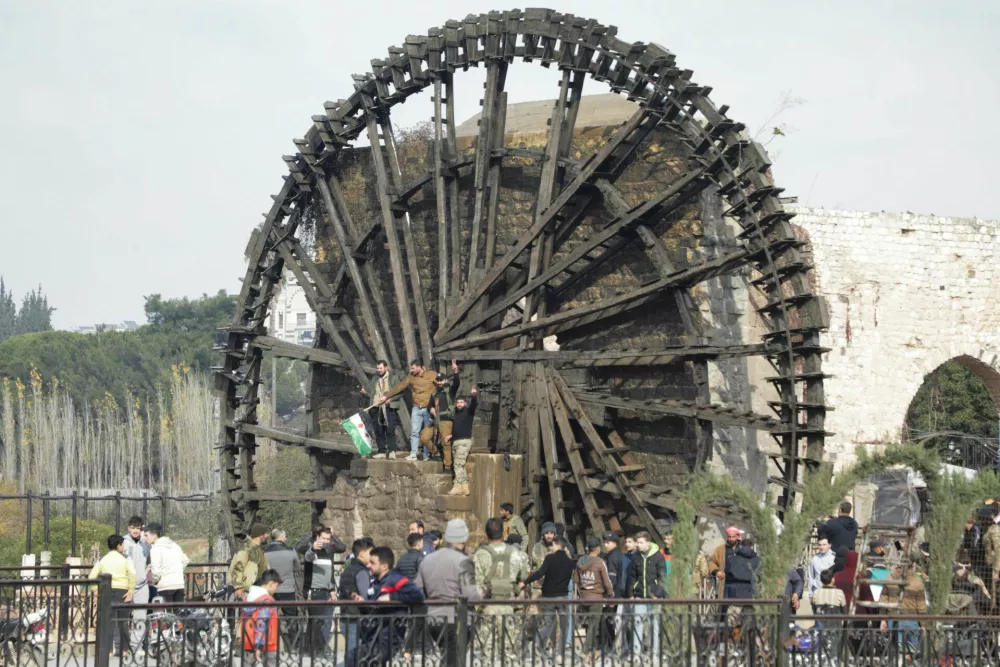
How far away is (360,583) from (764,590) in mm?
2586

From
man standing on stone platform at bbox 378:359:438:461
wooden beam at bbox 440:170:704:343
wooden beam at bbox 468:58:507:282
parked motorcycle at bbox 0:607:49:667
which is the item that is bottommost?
parked motorcycle at bbox 0:607:49:667

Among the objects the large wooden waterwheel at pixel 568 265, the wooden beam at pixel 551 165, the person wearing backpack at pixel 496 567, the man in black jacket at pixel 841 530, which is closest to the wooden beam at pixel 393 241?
the large wooden waterwheel at pixel 568 265

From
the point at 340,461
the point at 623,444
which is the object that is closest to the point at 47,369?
the point at 340,461

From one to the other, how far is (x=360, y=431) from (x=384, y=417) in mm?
302

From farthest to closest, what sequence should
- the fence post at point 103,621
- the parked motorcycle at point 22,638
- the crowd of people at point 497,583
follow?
the parked motorcycle at point 22,638
the crowd of people at point 497,583
the fence post at point 103,621

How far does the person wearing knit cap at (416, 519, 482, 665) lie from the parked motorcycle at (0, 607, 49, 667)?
2.32 metres

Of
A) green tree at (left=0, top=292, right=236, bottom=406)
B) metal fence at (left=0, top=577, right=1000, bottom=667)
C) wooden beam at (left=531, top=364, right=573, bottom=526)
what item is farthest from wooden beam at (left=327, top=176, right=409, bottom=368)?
green tree at (left=0, top=292, right=236, bottom=406)

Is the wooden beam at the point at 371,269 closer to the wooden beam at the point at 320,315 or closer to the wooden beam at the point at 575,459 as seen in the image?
the wooden beam at the point at 320,315

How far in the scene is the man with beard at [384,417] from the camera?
1421cm

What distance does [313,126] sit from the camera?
51.3 ft

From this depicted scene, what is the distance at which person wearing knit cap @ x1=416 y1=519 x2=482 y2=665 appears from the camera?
8.57 metres

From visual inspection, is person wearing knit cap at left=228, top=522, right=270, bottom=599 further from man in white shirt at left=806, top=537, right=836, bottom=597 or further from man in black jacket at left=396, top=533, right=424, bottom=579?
man in white shirt at left=806, top=537, right=836, bottom=597

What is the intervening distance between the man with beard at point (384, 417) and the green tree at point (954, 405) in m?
14.3

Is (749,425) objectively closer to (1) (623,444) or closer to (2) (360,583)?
(1) (623,444)
